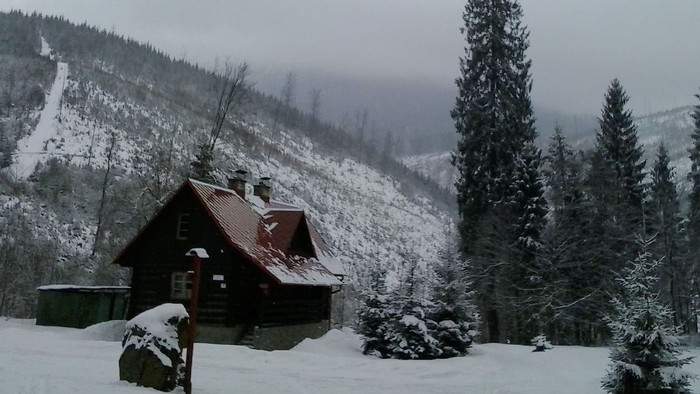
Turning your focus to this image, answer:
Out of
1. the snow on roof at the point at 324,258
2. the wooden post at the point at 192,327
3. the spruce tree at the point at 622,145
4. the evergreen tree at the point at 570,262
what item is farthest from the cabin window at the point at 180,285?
the spruce tree at the point at 622,145

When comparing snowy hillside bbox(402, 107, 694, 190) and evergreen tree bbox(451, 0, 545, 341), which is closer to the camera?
evergreen tree bbox(451, 0, 545, 341)

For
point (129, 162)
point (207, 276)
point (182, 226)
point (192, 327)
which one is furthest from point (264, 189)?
point (129, 162)

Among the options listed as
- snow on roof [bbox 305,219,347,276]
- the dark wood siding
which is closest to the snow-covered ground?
the dark wood siding

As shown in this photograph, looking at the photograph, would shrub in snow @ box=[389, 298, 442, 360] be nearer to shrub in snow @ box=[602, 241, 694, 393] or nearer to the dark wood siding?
the dark wood siding

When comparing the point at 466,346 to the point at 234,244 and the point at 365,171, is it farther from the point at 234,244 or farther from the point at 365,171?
the point at 365,171

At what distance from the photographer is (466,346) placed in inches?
773

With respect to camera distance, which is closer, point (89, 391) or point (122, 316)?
point (89, 391)

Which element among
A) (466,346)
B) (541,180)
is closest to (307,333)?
(466,346)

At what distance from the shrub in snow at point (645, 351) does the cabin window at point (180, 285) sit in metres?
17.1

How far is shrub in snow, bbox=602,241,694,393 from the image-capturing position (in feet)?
36.0

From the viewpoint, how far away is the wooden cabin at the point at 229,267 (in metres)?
22.2

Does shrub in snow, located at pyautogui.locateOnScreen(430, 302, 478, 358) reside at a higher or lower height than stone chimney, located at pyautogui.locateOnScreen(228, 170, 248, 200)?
lower

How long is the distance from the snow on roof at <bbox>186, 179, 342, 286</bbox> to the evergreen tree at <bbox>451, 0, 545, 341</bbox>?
26.3ft

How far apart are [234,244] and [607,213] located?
1836 cm
